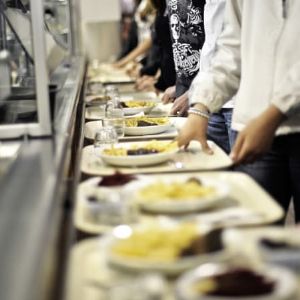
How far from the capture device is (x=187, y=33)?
3496mm

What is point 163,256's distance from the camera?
1.29 metres

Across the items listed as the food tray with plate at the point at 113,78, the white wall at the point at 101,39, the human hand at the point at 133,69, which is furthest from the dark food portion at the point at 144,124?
the white wall at the point at 101,39

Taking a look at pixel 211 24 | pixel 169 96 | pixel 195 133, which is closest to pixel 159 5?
pixel 169 96

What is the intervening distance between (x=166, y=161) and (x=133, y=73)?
456 centimetres

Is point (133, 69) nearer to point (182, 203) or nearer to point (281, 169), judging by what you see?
point (281, 169)

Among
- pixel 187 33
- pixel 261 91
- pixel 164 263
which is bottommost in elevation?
pixel 164 263

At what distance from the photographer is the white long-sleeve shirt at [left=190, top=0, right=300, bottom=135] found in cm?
215

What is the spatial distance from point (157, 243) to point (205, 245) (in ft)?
0.30

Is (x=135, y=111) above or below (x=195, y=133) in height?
below

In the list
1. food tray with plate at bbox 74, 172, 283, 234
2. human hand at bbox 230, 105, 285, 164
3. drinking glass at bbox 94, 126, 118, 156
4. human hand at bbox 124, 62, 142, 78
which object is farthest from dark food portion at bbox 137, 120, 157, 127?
human hand at bbox 124, 62, 142, 78

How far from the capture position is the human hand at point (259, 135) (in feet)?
6.72

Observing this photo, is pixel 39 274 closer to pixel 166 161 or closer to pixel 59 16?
pixel 166 161

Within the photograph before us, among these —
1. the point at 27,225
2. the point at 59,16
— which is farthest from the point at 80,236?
the point at 59,16

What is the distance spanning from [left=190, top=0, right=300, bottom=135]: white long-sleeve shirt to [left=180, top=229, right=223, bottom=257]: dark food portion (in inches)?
32.2
